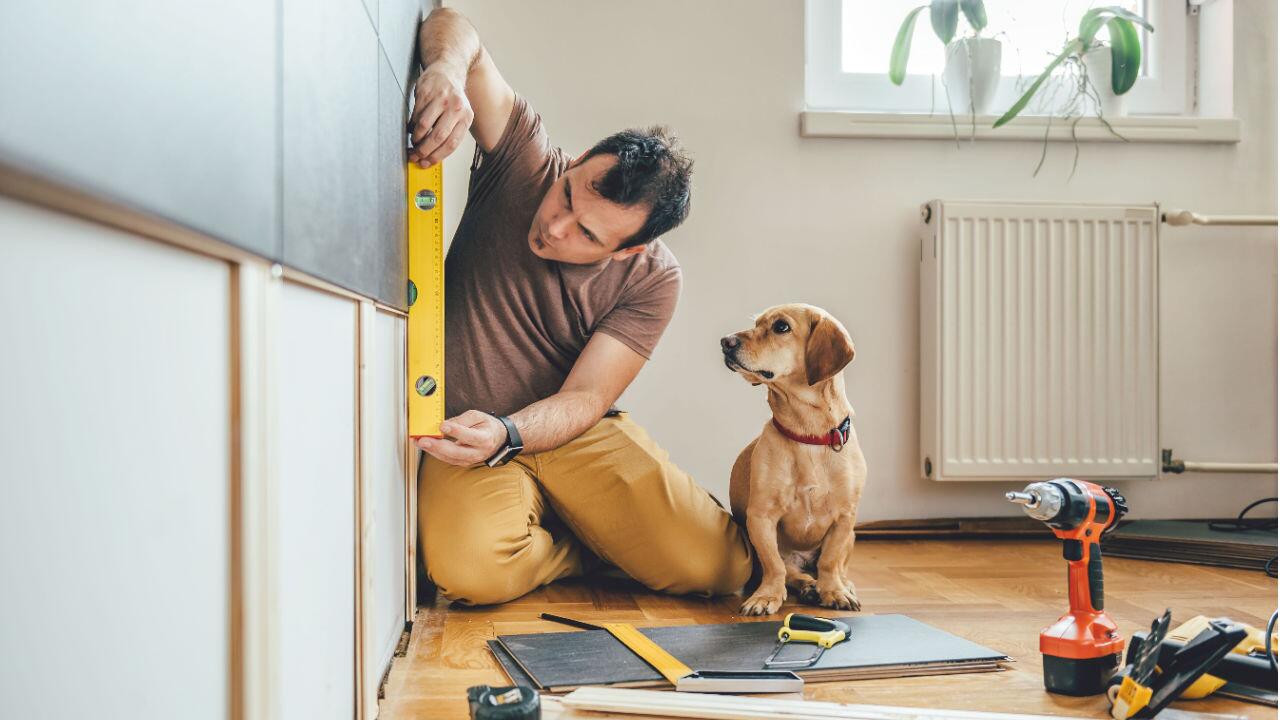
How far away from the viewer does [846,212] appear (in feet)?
8.59

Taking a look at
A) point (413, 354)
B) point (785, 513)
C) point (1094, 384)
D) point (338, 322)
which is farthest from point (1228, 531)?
point (338, 322)

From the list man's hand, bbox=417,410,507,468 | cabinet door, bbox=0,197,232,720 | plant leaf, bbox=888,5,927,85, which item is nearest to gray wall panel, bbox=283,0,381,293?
cabinet door, bbox=0,197,232,720

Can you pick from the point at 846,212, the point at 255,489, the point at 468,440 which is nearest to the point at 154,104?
the point at 255,489

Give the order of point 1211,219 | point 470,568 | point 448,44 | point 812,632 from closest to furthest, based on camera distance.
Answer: point 812,632
point 448,44
point 470,568
point 1211,219

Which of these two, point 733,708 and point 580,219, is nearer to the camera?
point 733,708

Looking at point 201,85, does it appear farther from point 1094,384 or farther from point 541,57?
point 1094,384

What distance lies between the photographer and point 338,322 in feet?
3.17

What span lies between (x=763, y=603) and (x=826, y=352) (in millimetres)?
475

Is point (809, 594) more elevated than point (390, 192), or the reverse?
point (390, 192)

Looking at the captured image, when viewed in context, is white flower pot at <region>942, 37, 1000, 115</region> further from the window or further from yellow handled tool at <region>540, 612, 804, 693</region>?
yellow handled tool at <region>540, 612, 804, 693</region>

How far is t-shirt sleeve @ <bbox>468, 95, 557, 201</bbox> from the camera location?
185 centimetres

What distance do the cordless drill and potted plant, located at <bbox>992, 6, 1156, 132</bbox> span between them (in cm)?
159

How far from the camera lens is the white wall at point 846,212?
2516mm

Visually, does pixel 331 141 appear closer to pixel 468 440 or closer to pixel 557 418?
pixel 468 440
